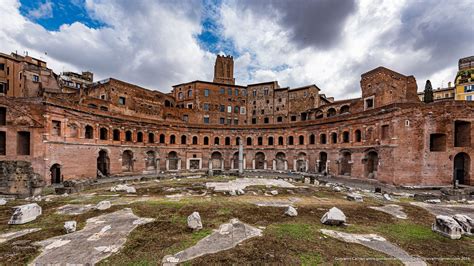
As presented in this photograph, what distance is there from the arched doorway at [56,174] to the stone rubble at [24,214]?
12.8 meters

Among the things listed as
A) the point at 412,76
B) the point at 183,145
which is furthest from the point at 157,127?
the point at 412,76

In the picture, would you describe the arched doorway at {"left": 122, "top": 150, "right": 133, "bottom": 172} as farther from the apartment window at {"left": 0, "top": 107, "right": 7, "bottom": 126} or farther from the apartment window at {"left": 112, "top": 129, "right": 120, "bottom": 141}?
the apartment window at {"left": 0, "top": 107, "right": 7, "bottom": 126}

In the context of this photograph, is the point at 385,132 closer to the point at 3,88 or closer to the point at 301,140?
the point at 301,140

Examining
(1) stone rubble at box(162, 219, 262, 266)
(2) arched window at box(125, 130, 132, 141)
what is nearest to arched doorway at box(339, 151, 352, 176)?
(1) stone rubble at box(162, 219, 262, 266)

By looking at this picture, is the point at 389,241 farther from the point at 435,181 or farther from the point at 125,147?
the point at 125,147

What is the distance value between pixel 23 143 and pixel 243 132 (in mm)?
26224

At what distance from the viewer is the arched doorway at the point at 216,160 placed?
1355 inches

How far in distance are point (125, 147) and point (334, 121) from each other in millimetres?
27567

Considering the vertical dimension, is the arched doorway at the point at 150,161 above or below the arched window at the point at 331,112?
below

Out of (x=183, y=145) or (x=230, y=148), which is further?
(x=230, y=148)

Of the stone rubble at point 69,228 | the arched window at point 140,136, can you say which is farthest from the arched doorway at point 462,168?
the arched window at point 140,136

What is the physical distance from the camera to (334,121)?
2600 cm

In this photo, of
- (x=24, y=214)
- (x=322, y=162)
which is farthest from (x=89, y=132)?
(x=322, y=162)

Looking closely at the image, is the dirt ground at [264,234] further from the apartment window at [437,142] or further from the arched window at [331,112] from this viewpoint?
the arched window at [331,112]
